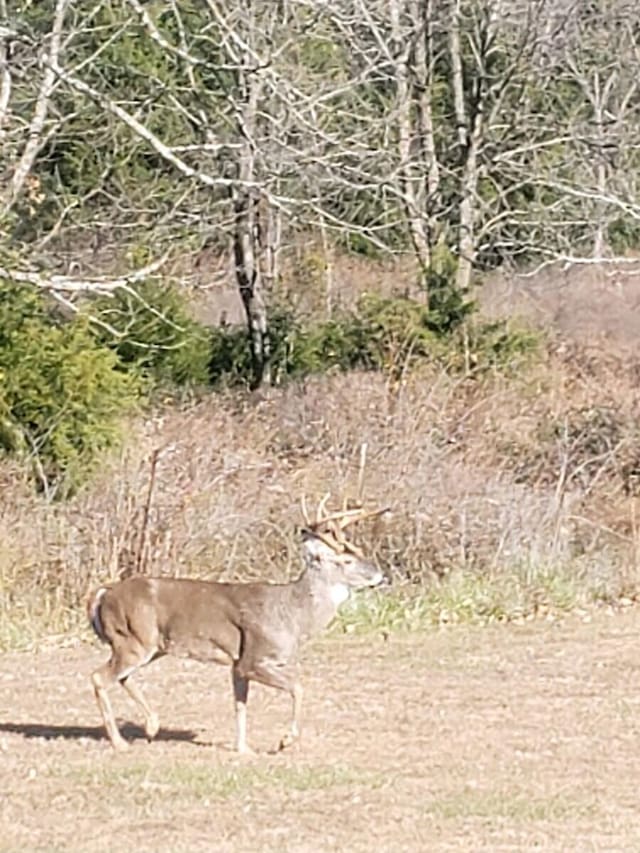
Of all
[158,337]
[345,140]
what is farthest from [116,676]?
[158,337]

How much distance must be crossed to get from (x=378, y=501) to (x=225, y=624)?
22.7ft

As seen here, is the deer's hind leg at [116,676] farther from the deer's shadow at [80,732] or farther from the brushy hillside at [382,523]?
the brushy hillside at [382,523]

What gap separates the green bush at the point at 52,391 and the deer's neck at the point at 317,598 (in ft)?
31.2

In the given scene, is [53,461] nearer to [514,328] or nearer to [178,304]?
[178,304]

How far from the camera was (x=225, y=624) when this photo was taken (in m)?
10.2

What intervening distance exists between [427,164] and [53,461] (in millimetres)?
9667

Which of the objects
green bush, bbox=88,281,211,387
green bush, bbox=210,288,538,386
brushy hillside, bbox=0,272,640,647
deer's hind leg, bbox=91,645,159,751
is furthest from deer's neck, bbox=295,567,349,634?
green bush, bbox=210,288,538,386

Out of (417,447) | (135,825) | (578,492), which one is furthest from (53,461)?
(135,825)

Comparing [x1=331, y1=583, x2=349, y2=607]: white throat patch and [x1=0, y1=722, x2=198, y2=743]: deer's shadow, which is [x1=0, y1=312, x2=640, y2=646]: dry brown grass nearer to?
[x1=0, y1=722, x2=198, y2=743]: deer's shadow

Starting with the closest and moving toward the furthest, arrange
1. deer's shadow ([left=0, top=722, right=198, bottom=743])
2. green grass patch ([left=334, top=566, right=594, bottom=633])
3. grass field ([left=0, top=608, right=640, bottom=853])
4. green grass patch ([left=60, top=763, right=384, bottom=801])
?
grass field ([left=0, top=608, right=640, bottom=853]), green grass patch ([left=60, top=763, right=384, bottom=801]), deer's shadow ([left=0, top=722, right=198, bottom=743]), green grass patch ([left=334, top=566, right=594, bottom=633])

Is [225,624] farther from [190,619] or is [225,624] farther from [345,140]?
[345,140]

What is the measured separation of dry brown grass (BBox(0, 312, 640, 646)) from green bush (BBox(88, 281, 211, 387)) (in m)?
1.74

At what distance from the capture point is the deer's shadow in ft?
34.8

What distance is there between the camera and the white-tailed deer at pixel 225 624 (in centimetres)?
1018
